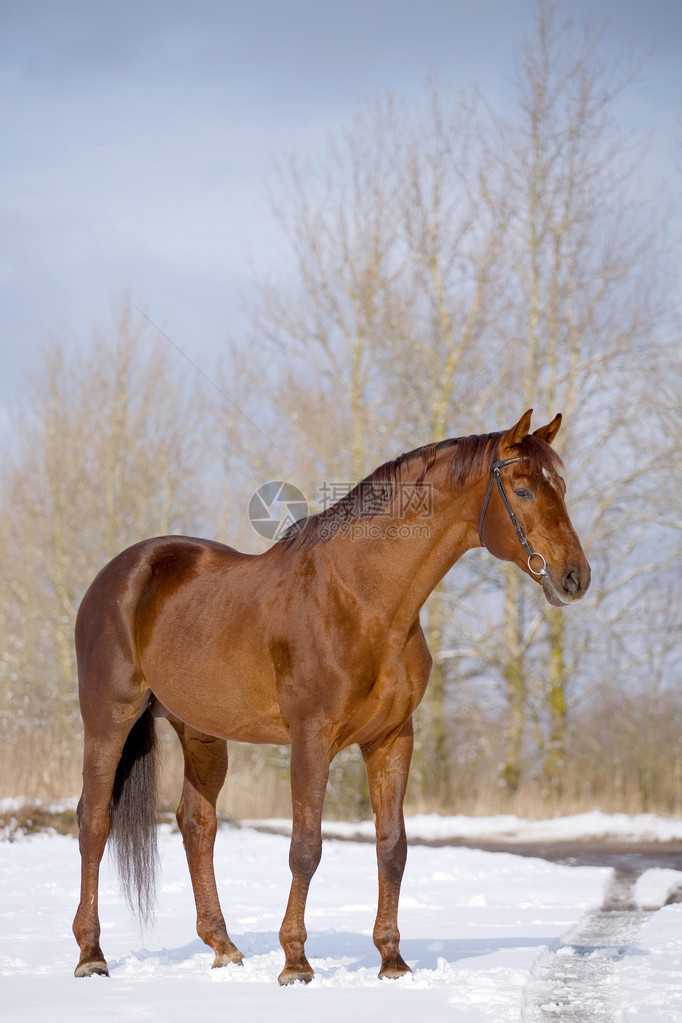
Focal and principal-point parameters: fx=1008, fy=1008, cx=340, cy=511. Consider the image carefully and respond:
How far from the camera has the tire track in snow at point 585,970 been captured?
3592 mm

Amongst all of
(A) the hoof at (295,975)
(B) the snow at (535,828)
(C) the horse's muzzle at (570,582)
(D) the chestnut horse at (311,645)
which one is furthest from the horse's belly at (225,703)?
(B) the snow at (535,828)

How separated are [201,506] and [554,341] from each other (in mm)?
9547

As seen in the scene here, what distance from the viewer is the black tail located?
16.2ft

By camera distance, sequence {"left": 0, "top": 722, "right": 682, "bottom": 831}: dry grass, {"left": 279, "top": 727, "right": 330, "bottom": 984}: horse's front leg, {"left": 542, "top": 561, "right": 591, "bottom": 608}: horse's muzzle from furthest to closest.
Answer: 1. {"left": 0, "top": 722, "right": 682, "bottom": 831}: dry grass
2. {"left": 279, "top": 727, "right": 330, "bottom": 984}: horse's front leg
3. {"left": 542, "top": 561, "right": 591, "bottom": 608}: horse's muzzle

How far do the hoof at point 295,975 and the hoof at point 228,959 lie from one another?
62 centimetres

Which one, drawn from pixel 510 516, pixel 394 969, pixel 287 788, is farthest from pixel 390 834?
pixel 287 788

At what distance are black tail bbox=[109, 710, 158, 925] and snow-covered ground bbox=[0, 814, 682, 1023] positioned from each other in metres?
0.31

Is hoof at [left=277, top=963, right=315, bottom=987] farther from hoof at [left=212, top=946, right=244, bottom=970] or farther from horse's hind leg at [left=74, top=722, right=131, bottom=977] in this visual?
horse's hind leg at [left=74, top=722, right=131, bottom=977]

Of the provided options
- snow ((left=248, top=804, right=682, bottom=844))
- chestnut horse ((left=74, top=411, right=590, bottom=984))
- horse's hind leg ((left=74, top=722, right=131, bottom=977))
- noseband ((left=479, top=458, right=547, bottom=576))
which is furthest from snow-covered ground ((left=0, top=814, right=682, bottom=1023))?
snow ((left=248, top=804, right=682, bottom=844))

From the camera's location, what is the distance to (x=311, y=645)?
4.20 metres

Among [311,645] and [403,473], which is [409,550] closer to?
[403,473]

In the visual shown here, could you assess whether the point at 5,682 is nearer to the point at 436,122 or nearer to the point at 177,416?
the point at 177,416

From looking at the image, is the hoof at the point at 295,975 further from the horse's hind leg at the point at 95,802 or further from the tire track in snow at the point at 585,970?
the horse's hind leg at the point at 95,802

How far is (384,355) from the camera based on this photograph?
1870cm
